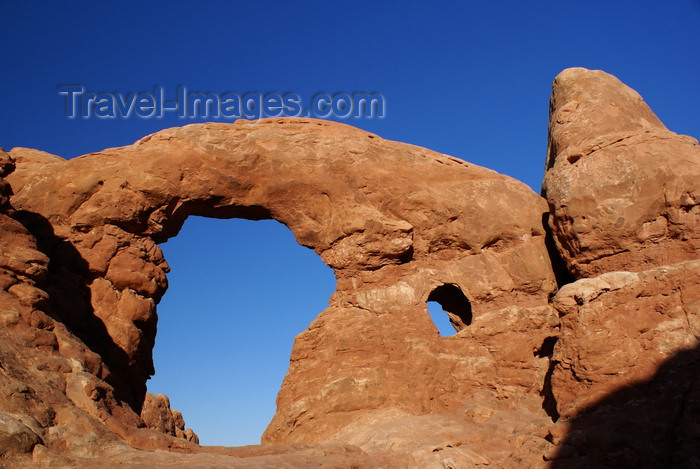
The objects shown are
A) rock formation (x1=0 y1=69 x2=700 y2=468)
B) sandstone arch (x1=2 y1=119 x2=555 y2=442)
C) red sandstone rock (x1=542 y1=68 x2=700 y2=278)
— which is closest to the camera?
rock formation (x1=0 y1=69 x2=700 y2=468)

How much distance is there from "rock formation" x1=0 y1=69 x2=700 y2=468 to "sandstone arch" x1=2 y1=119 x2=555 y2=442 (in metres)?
0.04

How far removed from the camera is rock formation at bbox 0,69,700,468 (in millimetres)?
10906

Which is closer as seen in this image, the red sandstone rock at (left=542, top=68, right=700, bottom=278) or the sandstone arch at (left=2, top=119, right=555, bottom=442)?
the red sandstone rock at (left=542, top=68, right=700, bottom=278)

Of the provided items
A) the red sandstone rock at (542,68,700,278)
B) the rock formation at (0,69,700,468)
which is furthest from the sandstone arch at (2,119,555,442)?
the red sandstone rock at (542,68,700,278)

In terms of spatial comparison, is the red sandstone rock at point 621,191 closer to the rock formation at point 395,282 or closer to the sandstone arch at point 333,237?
the rock formation at point 395,282

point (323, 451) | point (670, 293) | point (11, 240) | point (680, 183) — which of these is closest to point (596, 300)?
point (670, 293)

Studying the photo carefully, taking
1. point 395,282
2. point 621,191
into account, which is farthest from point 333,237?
point 621,191

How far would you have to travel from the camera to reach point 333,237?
15.8m

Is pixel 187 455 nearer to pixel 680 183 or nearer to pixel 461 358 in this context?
pixel 461 358

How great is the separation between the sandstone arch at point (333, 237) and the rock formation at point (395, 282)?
0.04 meters

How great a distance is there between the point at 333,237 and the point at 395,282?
1.66 meters

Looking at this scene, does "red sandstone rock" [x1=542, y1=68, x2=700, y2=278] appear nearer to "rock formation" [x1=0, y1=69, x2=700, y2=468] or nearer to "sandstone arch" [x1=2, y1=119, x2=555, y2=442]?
"rock formation" [x1=0, y1=69, x2=700, y2=468]

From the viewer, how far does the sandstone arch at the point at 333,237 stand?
1412 centimetres

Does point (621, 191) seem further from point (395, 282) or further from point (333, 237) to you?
point (333, 237)
